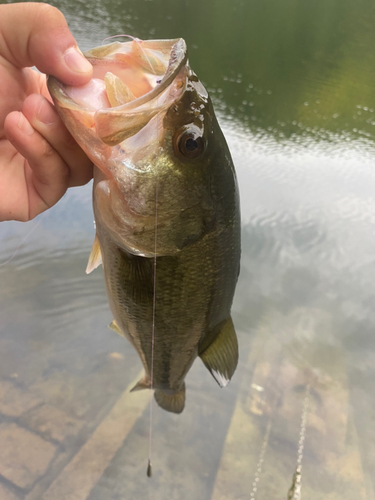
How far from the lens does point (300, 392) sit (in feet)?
9.51

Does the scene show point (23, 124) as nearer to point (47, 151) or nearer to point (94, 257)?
point (47, 151)

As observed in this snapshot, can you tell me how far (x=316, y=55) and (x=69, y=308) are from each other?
12.3 m

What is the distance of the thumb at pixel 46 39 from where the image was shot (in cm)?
85

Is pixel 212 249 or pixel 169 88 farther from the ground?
pixel 169 88

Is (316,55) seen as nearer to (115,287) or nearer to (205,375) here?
(205,375)

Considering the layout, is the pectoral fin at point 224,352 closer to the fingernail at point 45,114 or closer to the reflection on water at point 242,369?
the fingernail at point 45,114

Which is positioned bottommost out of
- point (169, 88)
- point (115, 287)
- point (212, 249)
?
point (115, 287)

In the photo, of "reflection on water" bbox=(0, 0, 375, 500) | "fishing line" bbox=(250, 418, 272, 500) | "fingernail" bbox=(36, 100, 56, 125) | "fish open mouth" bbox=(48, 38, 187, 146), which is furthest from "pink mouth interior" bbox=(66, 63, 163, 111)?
"fishing line" bbox=(250, 418, 272, 500)

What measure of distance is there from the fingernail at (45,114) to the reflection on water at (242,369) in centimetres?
241

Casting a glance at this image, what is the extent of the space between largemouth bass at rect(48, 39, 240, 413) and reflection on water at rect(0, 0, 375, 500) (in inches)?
69.6

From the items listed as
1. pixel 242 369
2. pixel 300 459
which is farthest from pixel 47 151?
pixel 300 459

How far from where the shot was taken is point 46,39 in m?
0.88

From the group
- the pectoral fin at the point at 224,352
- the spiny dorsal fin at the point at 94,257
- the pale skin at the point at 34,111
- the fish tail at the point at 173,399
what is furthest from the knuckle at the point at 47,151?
the fish tail at the point at 173,399

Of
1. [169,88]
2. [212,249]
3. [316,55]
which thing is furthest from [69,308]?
[316,55]
